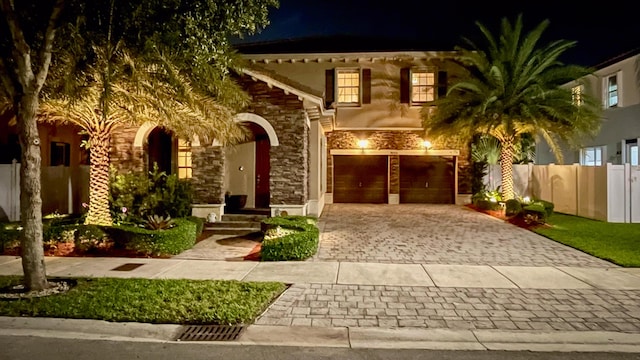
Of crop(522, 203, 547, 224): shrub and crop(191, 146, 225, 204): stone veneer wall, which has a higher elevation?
crop(191, 146, 225, 204): stone veneer wall

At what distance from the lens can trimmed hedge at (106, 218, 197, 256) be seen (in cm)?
1033

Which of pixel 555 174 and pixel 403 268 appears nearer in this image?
pixel 403 268

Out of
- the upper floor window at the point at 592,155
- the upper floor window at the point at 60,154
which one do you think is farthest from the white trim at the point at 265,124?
the upper floor window at the point at 592,155

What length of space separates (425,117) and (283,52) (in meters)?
7.09

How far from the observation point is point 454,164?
2231cm

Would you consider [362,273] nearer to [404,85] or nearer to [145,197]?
[145,197]

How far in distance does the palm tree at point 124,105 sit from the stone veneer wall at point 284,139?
2.07m

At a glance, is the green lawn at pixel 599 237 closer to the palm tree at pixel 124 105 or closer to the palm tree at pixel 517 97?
the palm tree at pixel 517 97

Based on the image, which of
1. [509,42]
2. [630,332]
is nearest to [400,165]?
[509,42]

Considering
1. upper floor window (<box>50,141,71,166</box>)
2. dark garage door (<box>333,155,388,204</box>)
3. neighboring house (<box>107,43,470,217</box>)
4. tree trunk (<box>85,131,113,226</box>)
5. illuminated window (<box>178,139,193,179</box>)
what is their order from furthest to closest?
1. dark garage door (<box>333,155,388,204</box>)
2. neighboring house (<box>107,43,470,217</box>)
3. upper floor window (<box>50,141,71,166</box>)
4. illuminated window (<box>178,139,193,179</box>)
5. tree trunk (<box>85,131,113,226</box>)

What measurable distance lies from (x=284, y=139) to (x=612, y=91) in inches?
588

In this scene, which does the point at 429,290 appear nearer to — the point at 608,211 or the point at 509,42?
the point at 608,211

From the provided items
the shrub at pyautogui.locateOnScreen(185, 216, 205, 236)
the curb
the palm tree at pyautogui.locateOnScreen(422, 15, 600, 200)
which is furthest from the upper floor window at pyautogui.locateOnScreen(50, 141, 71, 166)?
the curb

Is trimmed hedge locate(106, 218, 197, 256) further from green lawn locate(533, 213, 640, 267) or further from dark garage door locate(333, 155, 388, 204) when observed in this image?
dark garage door locate(333, 155, 388, 204)
